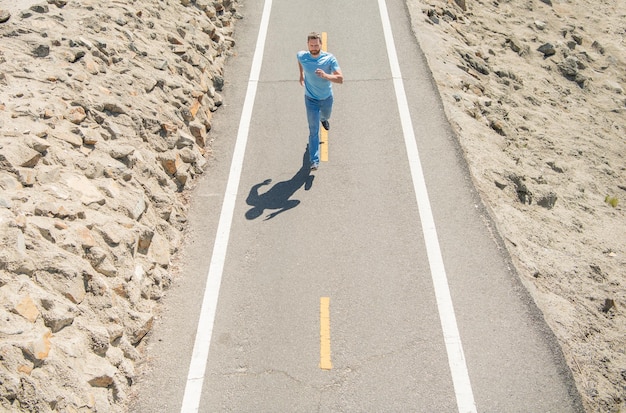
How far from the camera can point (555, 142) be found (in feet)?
39.5

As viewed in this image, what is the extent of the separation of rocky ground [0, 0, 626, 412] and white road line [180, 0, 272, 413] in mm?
577

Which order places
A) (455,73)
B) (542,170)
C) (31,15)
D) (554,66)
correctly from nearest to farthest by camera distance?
1. (31,15)
2. (542,170)
3. (455,73)
4. (554,66)

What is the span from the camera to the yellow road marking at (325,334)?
21.9 feet

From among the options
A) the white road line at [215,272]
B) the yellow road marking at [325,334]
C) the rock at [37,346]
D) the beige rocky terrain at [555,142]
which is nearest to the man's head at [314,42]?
the white road line at [215,272]

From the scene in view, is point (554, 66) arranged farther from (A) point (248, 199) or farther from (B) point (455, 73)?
(A) point (248, 199)

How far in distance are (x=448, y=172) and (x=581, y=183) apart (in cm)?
311

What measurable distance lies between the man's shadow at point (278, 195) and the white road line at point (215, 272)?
30 centimetres

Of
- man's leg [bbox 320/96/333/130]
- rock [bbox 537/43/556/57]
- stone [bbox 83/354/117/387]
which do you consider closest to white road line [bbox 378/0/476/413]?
man's leg [bbox 320/96/333/130]

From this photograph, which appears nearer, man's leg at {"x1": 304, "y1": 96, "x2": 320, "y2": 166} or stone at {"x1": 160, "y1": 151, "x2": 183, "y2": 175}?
stone at {"x1": 160, "y1": 151, "x2": 183, "y2": 175}

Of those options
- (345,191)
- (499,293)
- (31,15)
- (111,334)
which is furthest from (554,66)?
(111,334)

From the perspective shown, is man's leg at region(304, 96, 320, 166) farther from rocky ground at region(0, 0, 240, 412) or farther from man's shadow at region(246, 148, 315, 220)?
rocky ground at region(0, 0, 240, 412)

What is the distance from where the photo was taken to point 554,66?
14852 millimetres

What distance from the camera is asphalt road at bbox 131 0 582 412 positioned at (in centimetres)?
640

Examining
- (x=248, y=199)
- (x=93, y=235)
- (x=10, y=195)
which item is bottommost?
(x=248, y=199)
